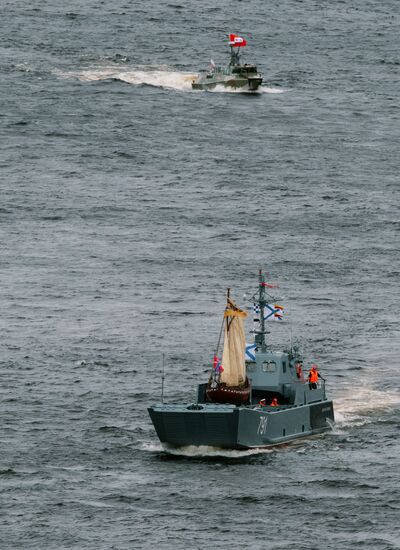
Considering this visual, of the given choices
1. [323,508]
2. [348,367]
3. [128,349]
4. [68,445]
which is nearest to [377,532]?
[323,508]

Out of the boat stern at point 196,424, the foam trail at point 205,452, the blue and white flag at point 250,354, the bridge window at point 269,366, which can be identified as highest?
the blue and white flag at point 250,354

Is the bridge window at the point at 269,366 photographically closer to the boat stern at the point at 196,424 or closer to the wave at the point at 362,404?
the wave at the point at 362,404

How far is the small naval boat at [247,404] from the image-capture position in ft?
395

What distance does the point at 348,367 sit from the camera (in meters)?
146

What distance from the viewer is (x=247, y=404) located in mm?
126188

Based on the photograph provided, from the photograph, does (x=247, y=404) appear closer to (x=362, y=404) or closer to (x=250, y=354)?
(x=250, y=354)

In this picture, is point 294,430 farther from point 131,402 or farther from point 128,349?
point 128,349

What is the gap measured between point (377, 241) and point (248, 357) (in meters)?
64.9

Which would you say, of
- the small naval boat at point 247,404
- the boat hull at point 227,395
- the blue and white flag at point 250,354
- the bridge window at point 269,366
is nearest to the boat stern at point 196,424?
the small naval boat at point 247,404

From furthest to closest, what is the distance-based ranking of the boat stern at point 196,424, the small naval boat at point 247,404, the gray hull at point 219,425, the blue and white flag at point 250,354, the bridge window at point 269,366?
the bridge window at point 269,366, the blue and white flag at point 250,354, the small naval boat at point 247,404, the gray hull at point 219,425, the boat stern at point 196,424

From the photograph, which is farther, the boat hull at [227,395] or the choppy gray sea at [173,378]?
the boat hull at [227,395]

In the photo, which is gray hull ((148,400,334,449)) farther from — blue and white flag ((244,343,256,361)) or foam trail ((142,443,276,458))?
blue and white flag ((244,343,256,361))

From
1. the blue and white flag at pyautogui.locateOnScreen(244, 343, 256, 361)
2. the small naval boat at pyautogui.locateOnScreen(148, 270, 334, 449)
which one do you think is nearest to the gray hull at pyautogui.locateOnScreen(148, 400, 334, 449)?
the small naval boat at pyautogui.locateOnScreen(148, 270, 334, 449)

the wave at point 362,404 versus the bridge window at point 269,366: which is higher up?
the bridge window at point 269,366
